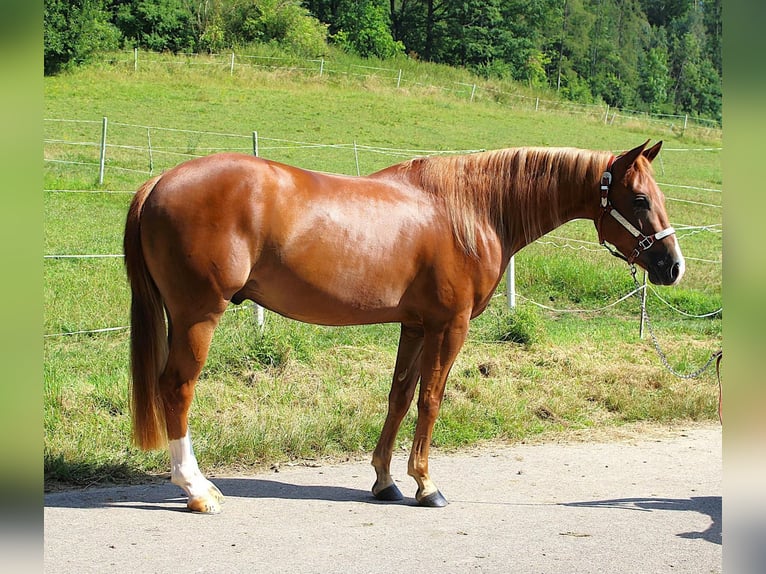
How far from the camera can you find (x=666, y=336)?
28.4 ft

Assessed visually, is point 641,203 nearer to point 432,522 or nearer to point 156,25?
point 432,522

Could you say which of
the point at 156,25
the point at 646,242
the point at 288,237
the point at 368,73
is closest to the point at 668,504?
the point at 646,242

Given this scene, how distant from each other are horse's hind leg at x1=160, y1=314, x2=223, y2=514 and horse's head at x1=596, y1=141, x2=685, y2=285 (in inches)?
90.4

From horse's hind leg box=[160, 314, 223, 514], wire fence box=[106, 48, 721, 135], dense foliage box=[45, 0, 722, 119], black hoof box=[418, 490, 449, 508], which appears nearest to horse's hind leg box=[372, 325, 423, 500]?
black hoof box=[418, 490, 449, 508]

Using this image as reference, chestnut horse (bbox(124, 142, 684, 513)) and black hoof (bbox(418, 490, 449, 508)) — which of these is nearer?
chestnut horse (bbox(124, 142, 684, 513))

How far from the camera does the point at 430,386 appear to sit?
4555 mm

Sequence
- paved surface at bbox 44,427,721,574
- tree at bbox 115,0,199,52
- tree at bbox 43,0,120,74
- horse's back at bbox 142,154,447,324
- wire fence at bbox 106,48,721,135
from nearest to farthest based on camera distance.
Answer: paved surface at bbox 44,427,721,574 → horse's back at bbox 142,154,447,324 → tree at bbox 43,0,120,74 → wire fence at bbox 106,48,721,135 → tree at bbox 115,0,199,52

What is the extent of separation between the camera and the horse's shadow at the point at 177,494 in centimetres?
436

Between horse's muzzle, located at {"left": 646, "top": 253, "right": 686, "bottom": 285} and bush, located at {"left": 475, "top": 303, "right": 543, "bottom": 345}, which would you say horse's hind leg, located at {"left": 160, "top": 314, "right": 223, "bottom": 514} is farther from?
bush, located at {"left": 475, "top": 303, "right": 543, "bottom": 345}

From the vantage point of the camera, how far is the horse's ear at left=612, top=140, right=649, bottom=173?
14.5ft

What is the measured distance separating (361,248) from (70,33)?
906 inches
